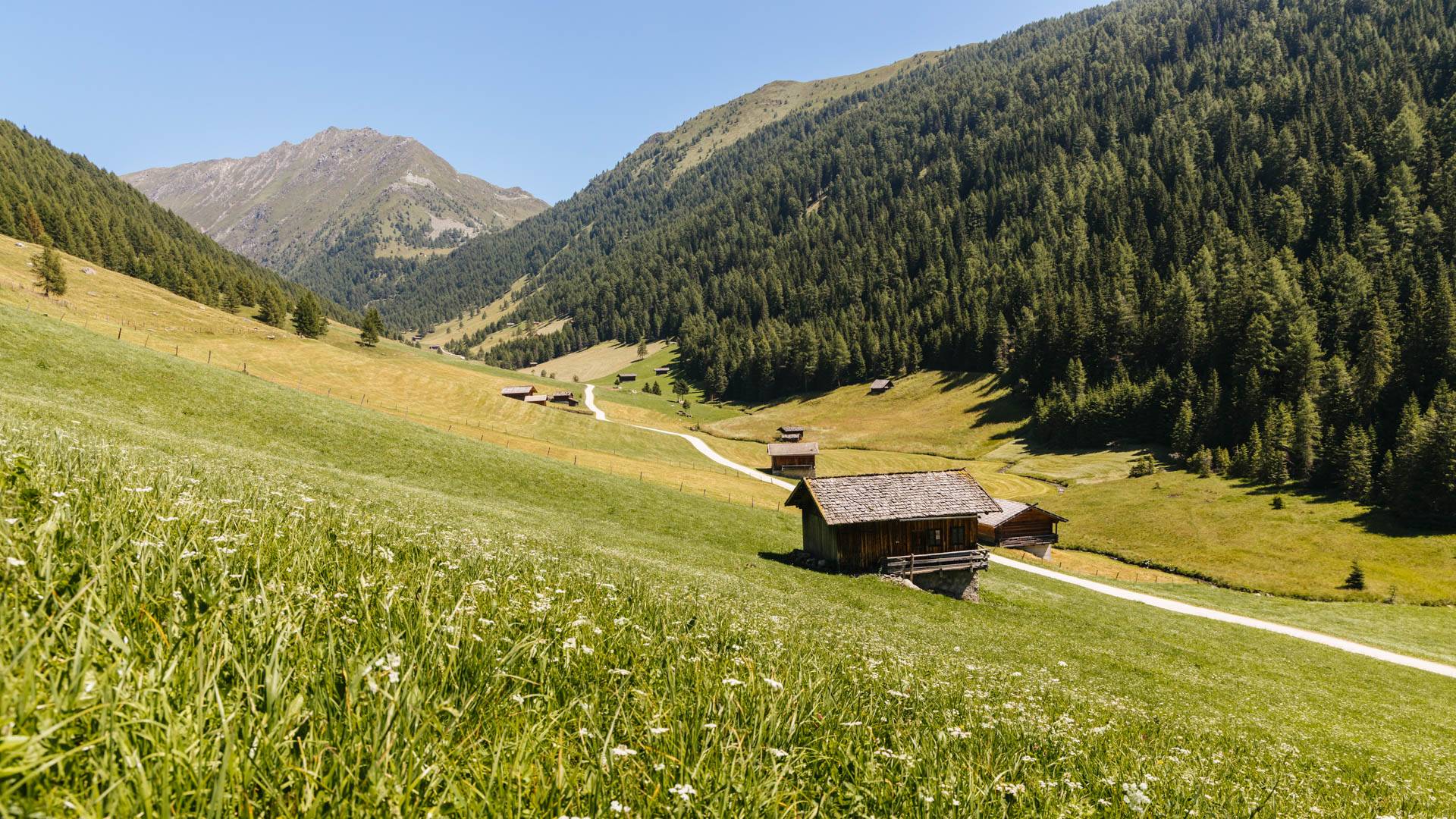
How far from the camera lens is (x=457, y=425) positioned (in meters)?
75.7

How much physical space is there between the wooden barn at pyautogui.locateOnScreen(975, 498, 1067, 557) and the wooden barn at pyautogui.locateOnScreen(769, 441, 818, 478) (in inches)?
1253

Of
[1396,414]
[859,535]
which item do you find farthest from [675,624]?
[1396,414]

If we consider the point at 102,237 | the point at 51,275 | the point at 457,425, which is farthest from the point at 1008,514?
the point at 102,237

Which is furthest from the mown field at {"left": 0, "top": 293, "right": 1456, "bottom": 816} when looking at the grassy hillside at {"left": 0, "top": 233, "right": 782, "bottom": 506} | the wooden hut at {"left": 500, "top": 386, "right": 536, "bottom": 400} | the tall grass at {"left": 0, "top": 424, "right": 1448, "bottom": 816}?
the wooden hut at {"left": 500, "top": 386, "right": 536, "bottom": 400}

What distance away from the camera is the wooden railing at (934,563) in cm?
4041

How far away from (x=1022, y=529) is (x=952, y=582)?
32348 millimetres

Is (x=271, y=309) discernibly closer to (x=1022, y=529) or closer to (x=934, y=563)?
(x=1022, y=529)

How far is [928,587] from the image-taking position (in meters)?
41.0

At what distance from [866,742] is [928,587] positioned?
39.3m

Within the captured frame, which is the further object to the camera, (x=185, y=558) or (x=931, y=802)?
(x=185, y=558)

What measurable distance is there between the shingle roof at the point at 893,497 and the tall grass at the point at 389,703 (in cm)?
3327

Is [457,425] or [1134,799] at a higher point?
[1134,799]

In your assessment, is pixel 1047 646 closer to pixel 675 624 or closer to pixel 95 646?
pixel 675 624

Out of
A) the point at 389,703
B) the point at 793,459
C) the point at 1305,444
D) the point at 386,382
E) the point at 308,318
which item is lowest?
the point at 793,459
